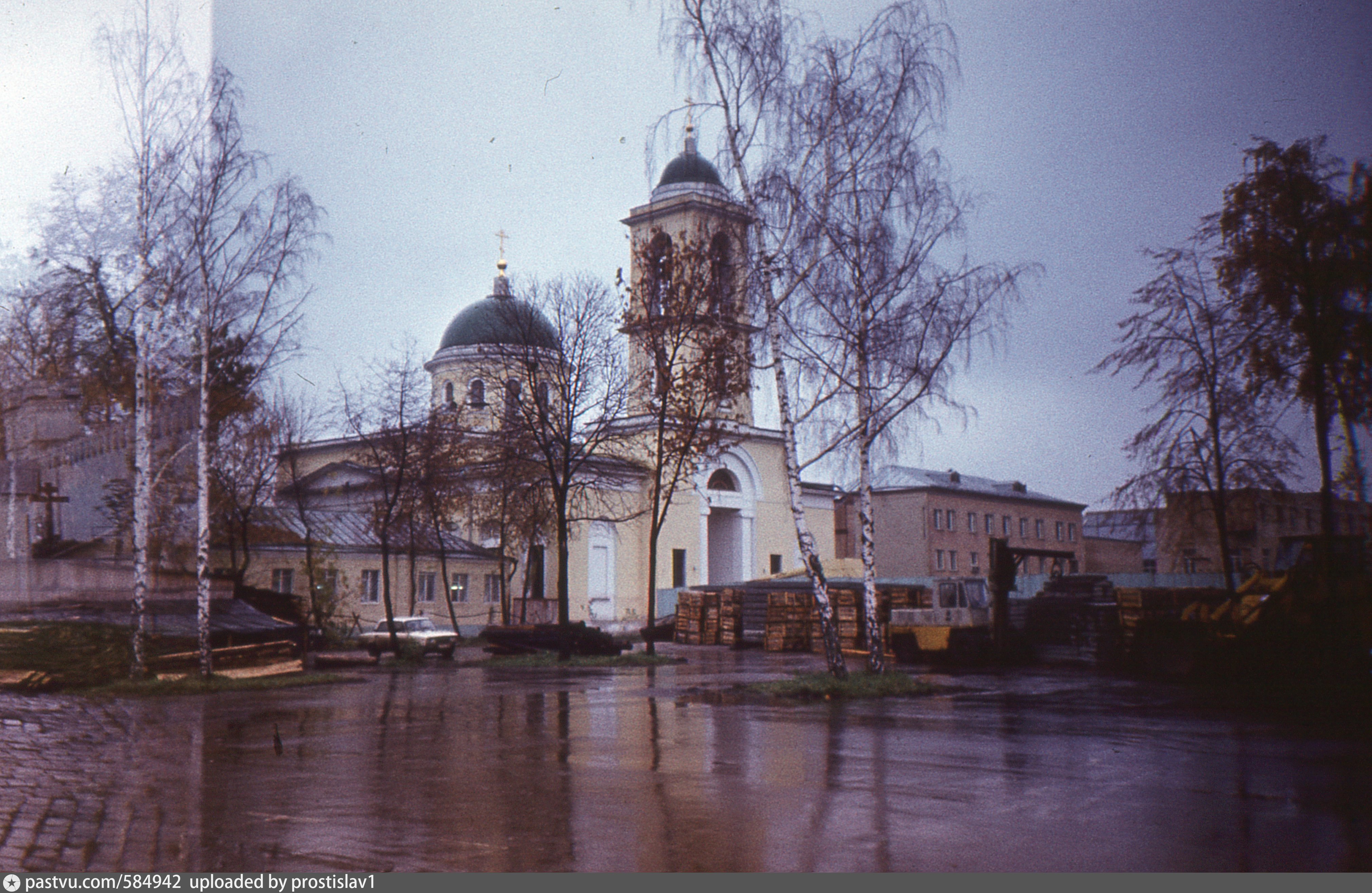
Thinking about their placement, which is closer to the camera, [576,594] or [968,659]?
[968,659]

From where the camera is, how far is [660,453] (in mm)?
29125

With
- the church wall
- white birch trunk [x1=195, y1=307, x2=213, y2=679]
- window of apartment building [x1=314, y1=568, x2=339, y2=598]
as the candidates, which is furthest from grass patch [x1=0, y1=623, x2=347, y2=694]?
the church wall

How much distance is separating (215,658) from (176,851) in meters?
15.5

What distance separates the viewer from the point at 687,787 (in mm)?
8242

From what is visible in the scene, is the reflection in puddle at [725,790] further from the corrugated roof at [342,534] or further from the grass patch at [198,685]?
the corrugated roof at [342,534]

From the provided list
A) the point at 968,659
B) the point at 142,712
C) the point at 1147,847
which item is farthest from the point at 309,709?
the point at 968,659

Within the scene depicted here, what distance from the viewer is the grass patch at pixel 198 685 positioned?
1748 centimetres

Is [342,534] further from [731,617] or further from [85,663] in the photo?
[85,663]

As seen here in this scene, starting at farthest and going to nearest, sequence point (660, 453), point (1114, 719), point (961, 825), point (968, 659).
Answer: point (660, 453) < point (968, 659) < point (1114, 719) < point (961, 825)

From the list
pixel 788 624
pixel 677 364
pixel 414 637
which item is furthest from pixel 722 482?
pixel 677 364

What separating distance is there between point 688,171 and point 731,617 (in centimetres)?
2343

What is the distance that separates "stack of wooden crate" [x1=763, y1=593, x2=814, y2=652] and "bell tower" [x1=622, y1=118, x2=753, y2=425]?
919cm

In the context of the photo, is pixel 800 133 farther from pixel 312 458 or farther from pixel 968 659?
pixel 312 458

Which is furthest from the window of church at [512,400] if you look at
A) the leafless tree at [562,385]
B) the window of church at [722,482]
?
the window of church at [722,482]
